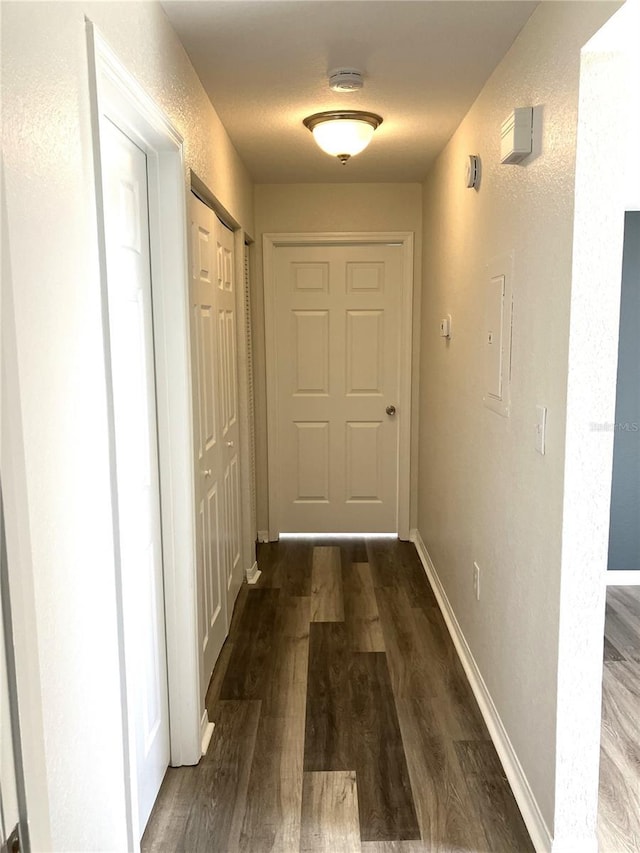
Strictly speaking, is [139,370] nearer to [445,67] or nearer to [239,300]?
[445,67]

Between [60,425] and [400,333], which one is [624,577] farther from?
[60,425]

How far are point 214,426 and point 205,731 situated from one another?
1.18 metres

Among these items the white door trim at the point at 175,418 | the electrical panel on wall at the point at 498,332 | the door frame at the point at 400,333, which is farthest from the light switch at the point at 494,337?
the door frame at the point at 400,333

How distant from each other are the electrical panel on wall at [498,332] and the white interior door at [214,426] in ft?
3.48

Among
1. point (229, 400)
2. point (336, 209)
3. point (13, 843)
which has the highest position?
point (336, 209)

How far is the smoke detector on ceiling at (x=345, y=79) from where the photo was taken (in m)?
2.26

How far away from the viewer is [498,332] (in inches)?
90.8

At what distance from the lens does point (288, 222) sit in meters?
4.19

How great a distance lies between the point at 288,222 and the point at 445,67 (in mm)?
Answer: 2020

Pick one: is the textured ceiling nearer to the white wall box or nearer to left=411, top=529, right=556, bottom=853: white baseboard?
the white wall box

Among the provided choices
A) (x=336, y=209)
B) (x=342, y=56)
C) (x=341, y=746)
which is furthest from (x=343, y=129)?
(x=341, y=746)

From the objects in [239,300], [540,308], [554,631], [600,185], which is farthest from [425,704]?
[239,300]

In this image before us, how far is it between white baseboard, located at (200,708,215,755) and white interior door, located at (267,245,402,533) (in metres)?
2.17

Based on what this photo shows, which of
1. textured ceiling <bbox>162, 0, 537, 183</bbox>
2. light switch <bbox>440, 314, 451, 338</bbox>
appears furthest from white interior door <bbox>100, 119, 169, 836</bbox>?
light switch <bbox>440, 314, 451, 338</bbox>
